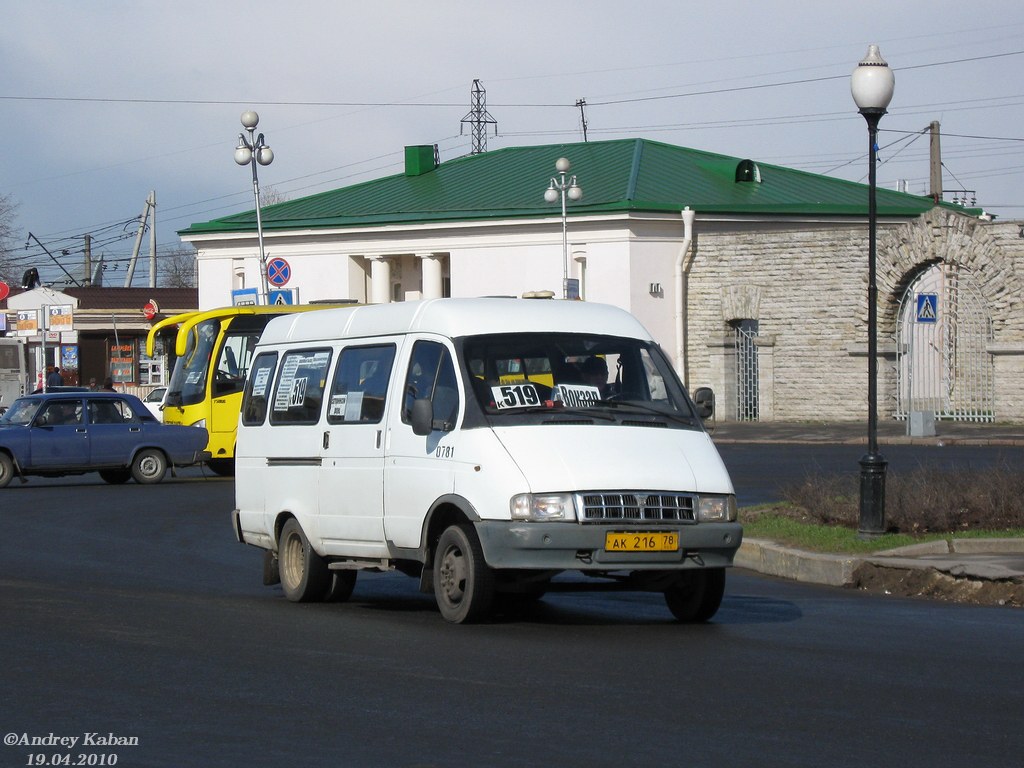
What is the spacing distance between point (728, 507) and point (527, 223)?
4008cm

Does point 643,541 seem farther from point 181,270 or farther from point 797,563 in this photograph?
point 181,270

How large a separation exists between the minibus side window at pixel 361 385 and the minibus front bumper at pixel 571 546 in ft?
5.71

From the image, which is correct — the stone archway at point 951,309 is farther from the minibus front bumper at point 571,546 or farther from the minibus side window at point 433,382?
the minibus front bumper at point 571,546

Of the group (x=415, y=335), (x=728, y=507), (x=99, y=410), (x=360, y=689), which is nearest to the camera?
(x=360, y=689)

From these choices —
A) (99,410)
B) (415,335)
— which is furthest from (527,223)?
(415,335)

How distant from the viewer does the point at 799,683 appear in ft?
25.9

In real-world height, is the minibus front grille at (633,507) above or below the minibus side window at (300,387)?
below

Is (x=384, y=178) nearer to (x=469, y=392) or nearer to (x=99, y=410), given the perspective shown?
(x=99, y=410)

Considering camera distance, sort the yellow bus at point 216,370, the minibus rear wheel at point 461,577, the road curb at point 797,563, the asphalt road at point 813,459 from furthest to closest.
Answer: the yellow bus at point 216,370
the asphalt road at point 813,459
the road curb at point 797,563
the minibus rear wheel at point 461,577

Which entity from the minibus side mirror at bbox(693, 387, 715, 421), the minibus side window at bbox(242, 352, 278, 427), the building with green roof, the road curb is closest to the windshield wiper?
the minibus side mirror at bbox(693, 387, 715, 421)

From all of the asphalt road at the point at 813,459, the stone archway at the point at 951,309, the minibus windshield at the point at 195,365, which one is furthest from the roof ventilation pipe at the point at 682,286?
the minibus windshield at the point at 195,365

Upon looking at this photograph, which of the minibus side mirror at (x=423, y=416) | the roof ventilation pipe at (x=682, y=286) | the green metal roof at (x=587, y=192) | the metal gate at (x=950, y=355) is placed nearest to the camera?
the minibus side mirror at (x=423, y=416)

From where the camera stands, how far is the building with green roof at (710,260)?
38.2m

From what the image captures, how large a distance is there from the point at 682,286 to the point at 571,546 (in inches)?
1468
